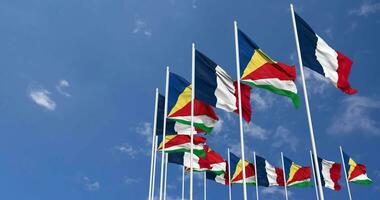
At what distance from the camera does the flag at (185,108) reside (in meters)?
19.0

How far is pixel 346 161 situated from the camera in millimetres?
38875

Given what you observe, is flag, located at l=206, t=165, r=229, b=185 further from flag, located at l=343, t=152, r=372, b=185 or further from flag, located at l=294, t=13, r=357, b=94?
flag, located at l=294, t=13, r=357, b=94

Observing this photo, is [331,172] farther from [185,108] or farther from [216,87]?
[216,87]

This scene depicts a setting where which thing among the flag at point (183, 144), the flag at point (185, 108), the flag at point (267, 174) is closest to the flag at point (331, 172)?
the flag at point (267, 174)

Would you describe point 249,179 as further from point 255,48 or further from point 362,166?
point 255,48

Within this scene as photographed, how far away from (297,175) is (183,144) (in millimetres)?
18391

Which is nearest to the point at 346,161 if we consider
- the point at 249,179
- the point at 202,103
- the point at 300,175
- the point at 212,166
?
the point at 300,175

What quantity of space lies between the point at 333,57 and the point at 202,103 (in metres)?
6.85

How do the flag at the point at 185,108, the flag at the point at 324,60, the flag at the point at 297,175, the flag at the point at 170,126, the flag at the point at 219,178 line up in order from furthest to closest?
the flag at the point at 297,175, the flag at the point at 219,178, the flag at the point at 170,126, the flag at the point at 185,108, the flag at the point at 324,60

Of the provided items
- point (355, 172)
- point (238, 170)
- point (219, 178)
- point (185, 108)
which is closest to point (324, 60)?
point (185, 108)

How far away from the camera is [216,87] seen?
17719mm

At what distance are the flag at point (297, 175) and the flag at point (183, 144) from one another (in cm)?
1649

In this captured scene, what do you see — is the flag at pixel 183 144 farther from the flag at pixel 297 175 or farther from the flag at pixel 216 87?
the flag at pixel 297 175

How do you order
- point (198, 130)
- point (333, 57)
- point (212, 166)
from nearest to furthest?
point (333, 57)
point (198, 130)
point (212, 166)
